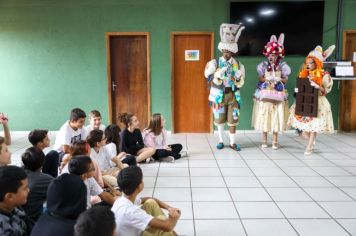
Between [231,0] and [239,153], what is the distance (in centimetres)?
289

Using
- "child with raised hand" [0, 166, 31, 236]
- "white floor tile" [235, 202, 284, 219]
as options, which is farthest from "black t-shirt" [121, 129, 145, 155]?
"child with raised hand" [0, 166, 31, 236]

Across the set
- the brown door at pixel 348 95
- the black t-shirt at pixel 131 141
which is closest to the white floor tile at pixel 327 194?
the black t-shirt at pixel 131 141

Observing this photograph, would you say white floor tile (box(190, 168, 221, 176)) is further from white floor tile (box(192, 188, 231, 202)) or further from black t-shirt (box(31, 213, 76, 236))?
black t-shirt (box(31, 213, 76, 236))

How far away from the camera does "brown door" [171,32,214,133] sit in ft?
21.3

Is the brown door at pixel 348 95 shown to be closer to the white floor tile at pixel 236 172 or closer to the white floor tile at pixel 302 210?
the white floor tile at pixel 236 172

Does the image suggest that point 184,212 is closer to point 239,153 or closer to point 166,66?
point 239,153

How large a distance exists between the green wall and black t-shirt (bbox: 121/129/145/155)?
2.10 m

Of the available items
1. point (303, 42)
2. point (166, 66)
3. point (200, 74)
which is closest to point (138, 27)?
point (166, 66)

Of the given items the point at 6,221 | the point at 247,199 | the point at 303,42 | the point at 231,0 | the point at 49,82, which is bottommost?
the point at 247,199

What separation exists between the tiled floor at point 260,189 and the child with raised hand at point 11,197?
129cm

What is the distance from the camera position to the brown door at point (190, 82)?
650 centimetres

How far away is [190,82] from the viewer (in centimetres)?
659

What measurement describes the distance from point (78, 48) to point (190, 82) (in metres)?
2.18

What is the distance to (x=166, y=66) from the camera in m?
6.54
